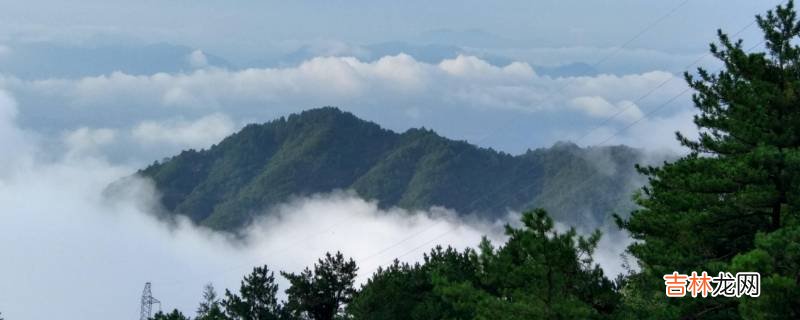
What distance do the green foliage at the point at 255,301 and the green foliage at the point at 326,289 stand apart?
2.61 m

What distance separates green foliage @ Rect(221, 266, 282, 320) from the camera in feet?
263

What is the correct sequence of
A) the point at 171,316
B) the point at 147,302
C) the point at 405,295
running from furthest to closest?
the point at 147,302, the point at 171,316, the point at 405,295

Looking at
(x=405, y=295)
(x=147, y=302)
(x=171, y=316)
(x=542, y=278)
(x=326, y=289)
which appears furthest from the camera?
(x=147, y=302)

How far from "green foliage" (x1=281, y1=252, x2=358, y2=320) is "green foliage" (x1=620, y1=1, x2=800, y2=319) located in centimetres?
4412

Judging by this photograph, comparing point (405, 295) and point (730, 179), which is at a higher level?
point (405, 295)

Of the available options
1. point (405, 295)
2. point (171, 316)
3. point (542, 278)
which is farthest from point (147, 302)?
point (542, 278)

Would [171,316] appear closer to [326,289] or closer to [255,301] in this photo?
[255,301]

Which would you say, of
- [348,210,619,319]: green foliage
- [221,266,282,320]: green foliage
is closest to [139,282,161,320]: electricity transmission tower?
[221,266,282,320]: green foliage

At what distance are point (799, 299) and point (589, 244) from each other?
306 inches

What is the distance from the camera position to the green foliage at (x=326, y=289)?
7725cm

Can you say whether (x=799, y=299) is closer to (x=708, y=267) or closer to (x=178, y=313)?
(x=708, y=267)

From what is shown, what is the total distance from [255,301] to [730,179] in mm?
56770

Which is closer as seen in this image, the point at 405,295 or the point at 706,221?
the point at 706,221

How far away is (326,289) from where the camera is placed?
7819 centimetres
